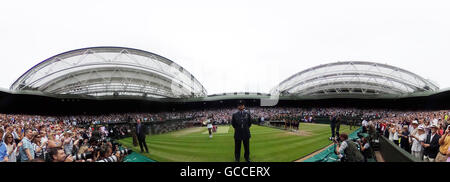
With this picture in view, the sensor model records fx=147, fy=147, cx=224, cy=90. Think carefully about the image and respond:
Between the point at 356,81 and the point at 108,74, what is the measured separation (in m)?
33.4

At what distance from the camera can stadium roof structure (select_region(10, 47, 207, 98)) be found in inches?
548

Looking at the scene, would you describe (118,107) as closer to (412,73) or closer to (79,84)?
(79,84)

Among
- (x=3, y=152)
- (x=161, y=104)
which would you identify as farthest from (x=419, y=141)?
(x=161, y=104)

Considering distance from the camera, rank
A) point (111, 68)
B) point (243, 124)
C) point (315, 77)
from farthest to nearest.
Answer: point (315, 77)
point (111, 68)
point (243, 124)

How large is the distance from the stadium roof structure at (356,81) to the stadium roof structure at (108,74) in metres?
15.6

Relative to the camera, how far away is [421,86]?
18.8 m

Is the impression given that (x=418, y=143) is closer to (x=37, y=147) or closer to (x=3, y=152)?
(x=3, y=152)

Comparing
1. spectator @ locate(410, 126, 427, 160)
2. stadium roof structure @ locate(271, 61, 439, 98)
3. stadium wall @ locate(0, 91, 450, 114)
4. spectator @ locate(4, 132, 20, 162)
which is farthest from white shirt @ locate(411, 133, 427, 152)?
stadium roof structure @ locate(271, 61, 439, 98)

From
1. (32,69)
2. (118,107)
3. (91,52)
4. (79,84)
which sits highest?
(91,52)

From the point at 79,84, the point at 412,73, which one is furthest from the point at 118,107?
the point at 412,73

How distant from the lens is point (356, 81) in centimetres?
2177

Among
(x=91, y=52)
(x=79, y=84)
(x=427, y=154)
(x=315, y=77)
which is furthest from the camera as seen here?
(x=315, y=77)
